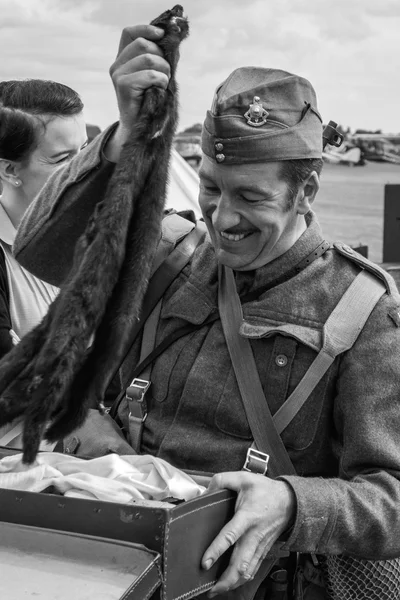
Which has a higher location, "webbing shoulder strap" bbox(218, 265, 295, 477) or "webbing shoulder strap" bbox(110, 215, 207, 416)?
"webbing shoulder strap" bbox(110, 215, 207, 416)

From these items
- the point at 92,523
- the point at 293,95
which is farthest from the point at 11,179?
the point at 92,523

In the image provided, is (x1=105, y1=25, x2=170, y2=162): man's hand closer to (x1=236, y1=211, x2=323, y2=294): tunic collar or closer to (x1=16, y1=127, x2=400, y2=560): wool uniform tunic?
(x1=16, y1=127, x2=400, y2=560): wool uniform tunic

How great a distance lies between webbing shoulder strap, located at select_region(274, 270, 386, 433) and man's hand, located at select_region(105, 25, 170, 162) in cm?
77

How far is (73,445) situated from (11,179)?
1.63m

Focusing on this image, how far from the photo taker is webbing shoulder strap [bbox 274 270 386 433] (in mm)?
2275

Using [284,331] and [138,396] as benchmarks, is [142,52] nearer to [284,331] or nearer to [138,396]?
[284,331]

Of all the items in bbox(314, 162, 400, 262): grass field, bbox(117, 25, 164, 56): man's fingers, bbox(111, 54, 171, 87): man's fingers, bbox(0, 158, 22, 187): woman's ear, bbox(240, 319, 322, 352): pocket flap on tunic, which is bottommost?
bbox(314, 162, 400, 262): grass field

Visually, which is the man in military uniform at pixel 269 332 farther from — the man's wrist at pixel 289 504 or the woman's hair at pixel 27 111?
the woman's hair at pixel 27 111

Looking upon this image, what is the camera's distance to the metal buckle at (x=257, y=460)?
2.23 metres

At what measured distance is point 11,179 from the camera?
3.82 metres

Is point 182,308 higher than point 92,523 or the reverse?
higher

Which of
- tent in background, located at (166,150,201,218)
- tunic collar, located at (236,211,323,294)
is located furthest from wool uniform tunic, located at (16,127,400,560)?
tent in background, located at (166,150,201,218)

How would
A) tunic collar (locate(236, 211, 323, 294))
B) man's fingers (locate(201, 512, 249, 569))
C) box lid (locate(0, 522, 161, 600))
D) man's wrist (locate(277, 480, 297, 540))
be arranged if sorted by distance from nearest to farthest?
→ box lid (locate(0, 522, 161, 600))
man's fingers (locate(201, 512, 249, 569))
man's wrist (locate(277, 480, 297, 540))
tunic collar (locate(236, 211, 323, 294))

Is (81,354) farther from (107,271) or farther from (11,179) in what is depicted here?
(11,179)
